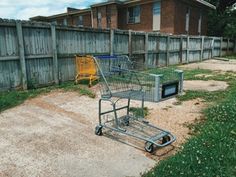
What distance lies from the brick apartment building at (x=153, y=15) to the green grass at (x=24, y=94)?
51.4 ft

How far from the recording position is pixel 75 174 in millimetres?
3305

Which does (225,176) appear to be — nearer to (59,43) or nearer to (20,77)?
(20,77)

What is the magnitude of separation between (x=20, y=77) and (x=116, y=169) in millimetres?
5390

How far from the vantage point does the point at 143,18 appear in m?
23.8

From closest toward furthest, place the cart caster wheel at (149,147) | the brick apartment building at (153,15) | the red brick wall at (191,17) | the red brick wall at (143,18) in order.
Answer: the cart caster wheel at (149,147) < the brick apartment building at (153,15) < the red brick wall at (191,17) < the red brick wall at (143,18)

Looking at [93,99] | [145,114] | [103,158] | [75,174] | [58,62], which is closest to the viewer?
[75,174]

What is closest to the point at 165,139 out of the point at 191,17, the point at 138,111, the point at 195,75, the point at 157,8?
the point at 138,111

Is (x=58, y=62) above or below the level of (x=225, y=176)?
above

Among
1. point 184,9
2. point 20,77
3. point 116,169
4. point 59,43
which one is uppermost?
point 184,9

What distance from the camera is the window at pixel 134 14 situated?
79.8ft

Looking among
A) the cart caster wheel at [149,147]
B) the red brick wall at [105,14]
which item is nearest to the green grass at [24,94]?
the cart caster wheel at [149,147]

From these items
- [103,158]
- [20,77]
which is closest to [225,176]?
[103,158]

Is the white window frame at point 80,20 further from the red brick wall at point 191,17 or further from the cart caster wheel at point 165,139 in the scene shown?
the cart caster wheel at point 165,139

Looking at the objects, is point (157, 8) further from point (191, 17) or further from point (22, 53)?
point (22, 53)
